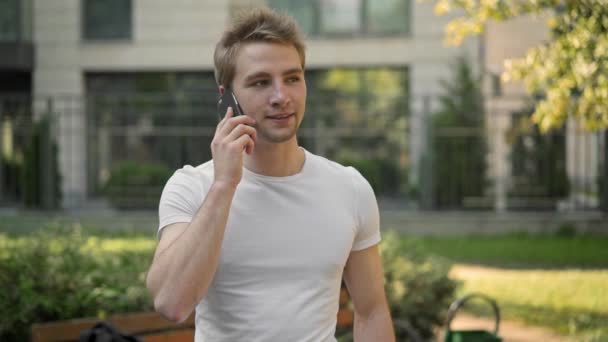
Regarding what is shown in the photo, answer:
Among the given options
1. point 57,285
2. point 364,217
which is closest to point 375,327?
point 364,217

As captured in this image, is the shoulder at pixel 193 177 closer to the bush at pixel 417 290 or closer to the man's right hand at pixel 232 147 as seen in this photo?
the man's right hand at pixel 232 147

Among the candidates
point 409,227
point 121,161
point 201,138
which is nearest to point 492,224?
point 409,227

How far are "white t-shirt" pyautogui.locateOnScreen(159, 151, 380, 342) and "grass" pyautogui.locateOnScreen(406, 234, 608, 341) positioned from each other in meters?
5.18

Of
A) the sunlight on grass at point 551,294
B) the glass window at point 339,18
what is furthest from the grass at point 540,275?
the glass window at point 339,18

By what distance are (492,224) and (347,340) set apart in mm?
11462

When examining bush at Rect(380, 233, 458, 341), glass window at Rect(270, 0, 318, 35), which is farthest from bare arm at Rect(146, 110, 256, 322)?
glass window at Rect(270, 0, 318, 35)

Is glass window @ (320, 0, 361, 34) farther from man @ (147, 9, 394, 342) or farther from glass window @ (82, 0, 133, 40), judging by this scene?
man @ (147, 9, 394, 342)

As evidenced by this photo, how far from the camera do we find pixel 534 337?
8.14m

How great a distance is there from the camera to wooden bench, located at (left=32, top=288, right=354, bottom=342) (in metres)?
4.19

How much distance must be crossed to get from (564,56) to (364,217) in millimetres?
4578

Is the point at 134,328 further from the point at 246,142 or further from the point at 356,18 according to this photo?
the point at 356,18

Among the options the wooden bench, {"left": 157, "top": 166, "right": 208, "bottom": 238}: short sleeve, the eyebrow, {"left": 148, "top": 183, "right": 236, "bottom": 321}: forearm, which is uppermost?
the eyebrow

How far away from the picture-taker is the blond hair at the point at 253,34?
2637 mm

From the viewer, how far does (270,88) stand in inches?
103
